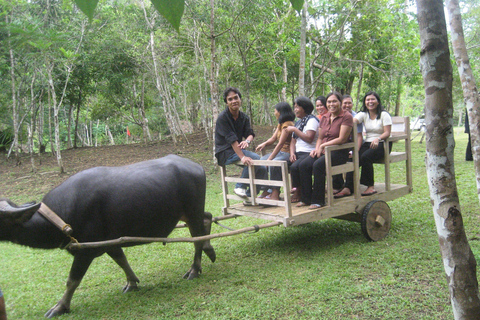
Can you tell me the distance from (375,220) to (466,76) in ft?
6.24

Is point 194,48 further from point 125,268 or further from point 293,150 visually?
point 125,268

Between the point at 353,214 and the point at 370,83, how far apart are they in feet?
Result: 37.3

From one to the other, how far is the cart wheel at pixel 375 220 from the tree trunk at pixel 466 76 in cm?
131

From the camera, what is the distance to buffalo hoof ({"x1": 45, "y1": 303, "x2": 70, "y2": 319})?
3578 mm

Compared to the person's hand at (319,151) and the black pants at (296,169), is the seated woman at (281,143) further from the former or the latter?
the person's hand at (319,151)

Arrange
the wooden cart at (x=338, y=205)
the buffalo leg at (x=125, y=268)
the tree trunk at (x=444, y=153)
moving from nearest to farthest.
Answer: the tree trunk at (x=444, y=153) < the buffalo leg at (x=125, y=268) < the wooden cart at (x=338, y=205)

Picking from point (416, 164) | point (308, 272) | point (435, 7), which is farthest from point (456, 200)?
point (416, 164)

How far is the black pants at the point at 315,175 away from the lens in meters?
4.40

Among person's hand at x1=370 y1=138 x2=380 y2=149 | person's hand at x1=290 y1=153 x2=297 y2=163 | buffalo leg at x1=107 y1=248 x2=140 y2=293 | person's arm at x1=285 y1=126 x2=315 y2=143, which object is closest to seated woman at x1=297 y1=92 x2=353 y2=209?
person's arm at x1=285 y1=126 x2=315 y2=143

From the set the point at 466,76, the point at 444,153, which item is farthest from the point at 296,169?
the point at 444,153

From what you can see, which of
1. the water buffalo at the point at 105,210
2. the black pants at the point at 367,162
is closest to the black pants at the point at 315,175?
the black pants at the point at 367,162

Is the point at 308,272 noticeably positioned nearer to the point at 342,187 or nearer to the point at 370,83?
the point at 342,187

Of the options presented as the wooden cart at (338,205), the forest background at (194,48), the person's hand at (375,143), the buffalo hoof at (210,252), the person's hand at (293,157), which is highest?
the forest background at (194,48)

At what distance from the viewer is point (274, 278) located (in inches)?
156
